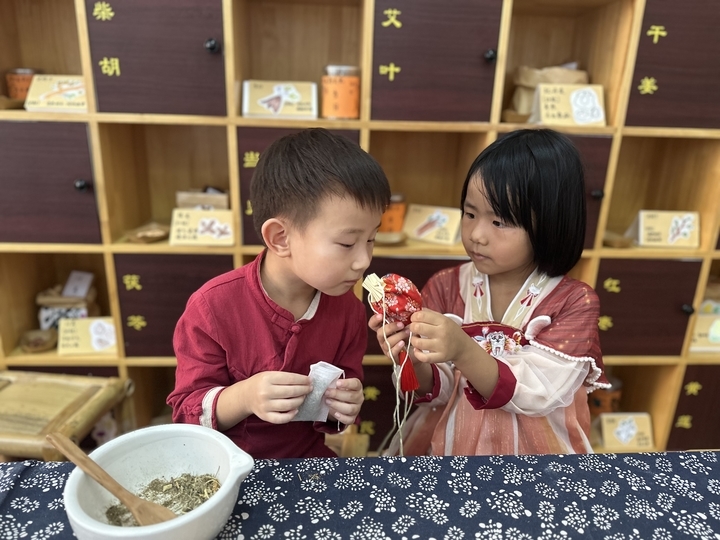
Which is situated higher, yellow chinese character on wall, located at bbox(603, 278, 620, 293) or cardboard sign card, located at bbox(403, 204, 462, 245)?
cardboard sign card, located at bbox(403, 204, 462, 245)

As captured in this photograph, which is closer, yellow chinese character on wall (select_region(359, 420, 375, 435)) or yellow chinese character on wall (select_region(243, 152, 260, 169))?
yellow chinese character on wall (select_region(243, 152, 260, 169))

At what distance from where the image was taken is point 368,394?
1.88m

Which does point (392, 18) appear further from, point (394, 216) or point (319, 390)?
point (319, 390)

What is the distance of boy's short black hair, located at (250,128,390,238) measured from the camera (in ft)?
2.72

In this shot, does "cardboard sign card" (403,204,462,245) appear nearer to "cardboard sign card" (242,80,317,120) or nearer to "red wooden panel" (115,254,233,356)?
"cardboard sign card" (242,80,317,120)

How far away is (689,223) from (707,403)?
77 centimetres

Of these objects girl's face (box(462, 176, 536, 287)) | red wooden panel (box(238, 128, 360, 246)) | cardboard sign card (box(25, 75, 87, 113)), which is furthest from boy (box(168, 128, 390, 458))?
cardboard sign card (box(25, 75, 87, 113))

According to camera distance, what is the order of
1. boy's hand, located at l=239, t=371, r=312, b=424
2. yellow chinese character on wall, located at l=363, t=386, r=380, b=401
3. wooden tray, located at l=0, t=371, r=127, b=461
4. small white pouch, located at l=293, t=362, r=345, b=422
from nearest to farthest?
boy's hand, located at l=239, t=371, r=312, b=424 < small white pouch, located at l=293, t=362, r=345, b=422 < wooden tray, located at l=0, t=371, r=127, b=461 < yellow chinese character on wall, located at l=363, t=386, r=380, b=401

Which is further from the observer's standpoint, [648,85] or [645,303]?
[645,303]

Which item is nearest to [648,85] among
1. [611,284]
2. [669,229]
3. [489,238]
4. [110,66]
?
[669,229]

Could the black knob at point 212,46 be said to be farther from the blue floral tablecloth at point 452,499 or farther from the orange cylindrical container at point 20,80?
the blue floral tablecloth at point 452,499

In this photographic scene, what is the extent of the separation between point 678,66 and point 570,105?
350 mm

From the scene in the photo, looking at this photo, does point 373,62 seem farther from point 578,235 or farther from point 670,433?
point 670,433

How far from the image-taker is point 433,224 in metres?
1.82
